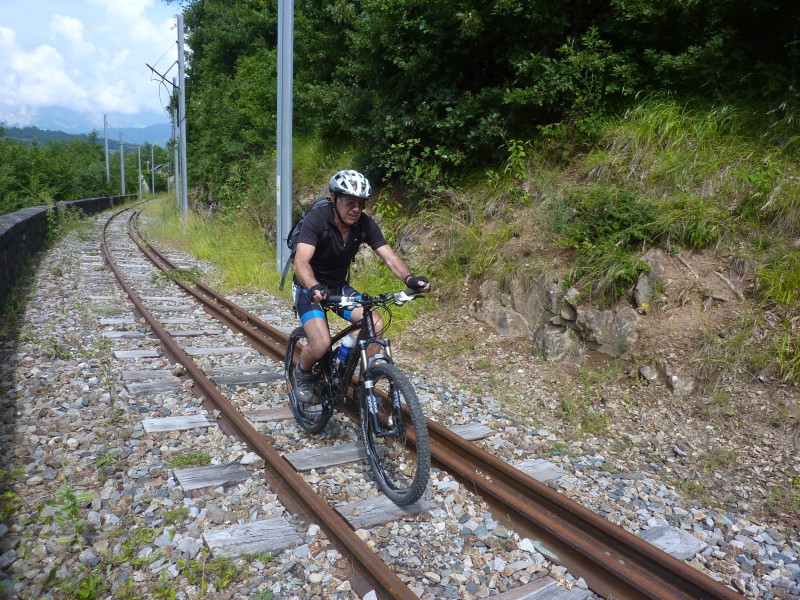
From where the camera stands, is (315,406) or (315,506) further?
(315,406)

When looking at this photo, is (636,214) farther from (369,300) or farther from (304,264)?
(304,264)

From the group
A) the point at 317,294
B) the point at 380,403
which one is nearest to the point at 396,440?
the point at 380,403

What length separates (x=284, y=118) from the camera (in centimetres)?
1186

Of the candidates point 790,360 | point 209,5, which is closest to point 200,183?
point 209,5

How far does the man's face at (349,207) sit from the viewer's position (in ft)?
14.5

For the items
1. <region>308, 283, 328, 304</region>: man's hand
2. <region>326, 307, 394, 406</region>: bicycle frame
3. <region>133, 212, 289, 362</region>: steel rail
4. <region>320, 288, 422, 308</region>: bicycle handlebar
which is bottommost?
<region>133, 212, 289, 362</region>: steel rail

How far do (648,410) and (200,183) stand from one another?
90.6ft

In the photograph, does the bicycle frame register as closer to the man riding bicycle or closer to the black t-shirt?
the man riding bicycle

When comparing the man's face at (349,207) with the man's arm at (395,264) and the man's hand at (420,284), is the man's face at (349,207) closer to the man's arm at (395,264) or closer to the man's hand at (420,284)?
the man's arm at (395,264)

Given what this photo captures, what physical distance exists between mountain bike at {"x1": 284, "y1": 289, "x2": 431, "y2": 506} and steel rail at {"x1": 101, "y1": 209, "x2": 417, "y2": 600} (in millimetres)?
517

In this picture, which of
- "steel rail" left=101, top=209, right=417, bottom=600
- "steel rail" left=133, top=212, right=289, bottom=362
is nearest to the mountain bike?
"steel rail" left=101, top=209, right=417, bottom=600

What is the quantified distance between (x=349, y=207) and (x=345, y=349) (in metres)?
1.12

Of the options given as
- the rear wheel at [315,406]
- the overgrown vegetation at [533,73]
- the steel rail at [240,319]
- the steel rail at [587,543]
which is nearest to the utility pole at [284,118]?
the overgrown vegetation at [533,73]

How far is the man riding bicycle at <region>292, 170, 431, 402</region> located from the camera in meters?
4.29
